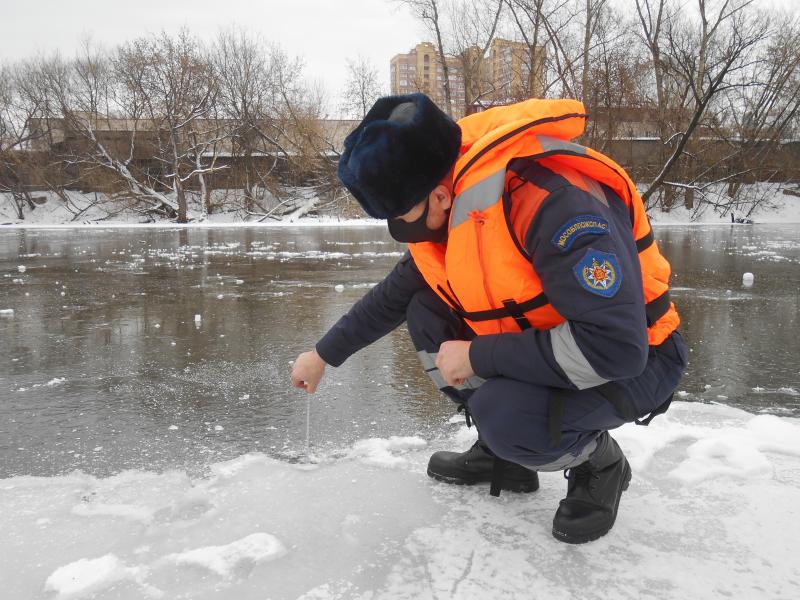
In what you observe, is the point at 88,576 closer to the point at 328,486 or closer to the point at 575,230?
the point at 328,486

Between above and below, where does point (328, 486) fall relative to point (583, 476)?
below

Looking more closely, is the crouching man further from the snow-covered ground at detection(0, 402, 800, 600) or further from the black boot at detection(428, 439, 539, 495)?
the black boot at detection(428, 439, 539, 495)

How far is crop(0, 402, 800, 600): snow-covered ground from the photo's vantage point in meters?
1.54

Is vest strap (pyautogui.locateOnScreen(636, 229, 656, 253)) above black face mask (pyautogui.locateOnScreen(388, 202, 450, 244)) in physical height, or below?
below

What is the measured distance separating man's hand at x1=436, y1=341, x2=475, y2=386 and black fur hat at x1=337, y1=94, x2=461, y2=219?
0.39 m

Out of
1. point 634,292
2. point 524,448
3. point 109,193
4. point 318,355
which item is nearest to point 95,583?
point 318,355

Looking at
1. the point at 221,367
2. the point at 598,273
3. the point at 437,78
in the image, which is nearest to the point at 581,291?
the point at 598,273

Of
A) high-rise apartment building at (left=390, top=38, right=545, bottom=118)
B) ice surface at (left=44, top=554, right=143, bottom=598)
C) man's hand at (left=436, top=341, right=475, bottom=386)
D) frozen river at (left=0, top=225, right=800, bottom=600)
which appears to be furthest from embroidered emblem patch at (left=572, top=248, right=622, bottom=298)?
high-rise apartment building at (left=390, top=38, right=545, bottom=118)

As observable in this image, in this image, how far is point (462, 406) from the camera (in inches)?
82.0

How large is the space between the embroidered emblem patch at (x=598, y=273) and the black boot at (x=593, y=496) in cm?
61

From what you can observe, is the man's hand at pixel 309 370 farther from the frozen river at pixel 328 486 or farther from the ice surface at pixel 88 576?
the ice surface at pixel 88 576

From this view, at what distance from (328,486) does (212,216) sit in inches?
1121

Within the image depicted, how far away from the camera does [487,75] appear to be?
2411 cm

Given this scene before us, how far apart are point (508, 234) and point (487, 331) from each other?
0.32 meters
